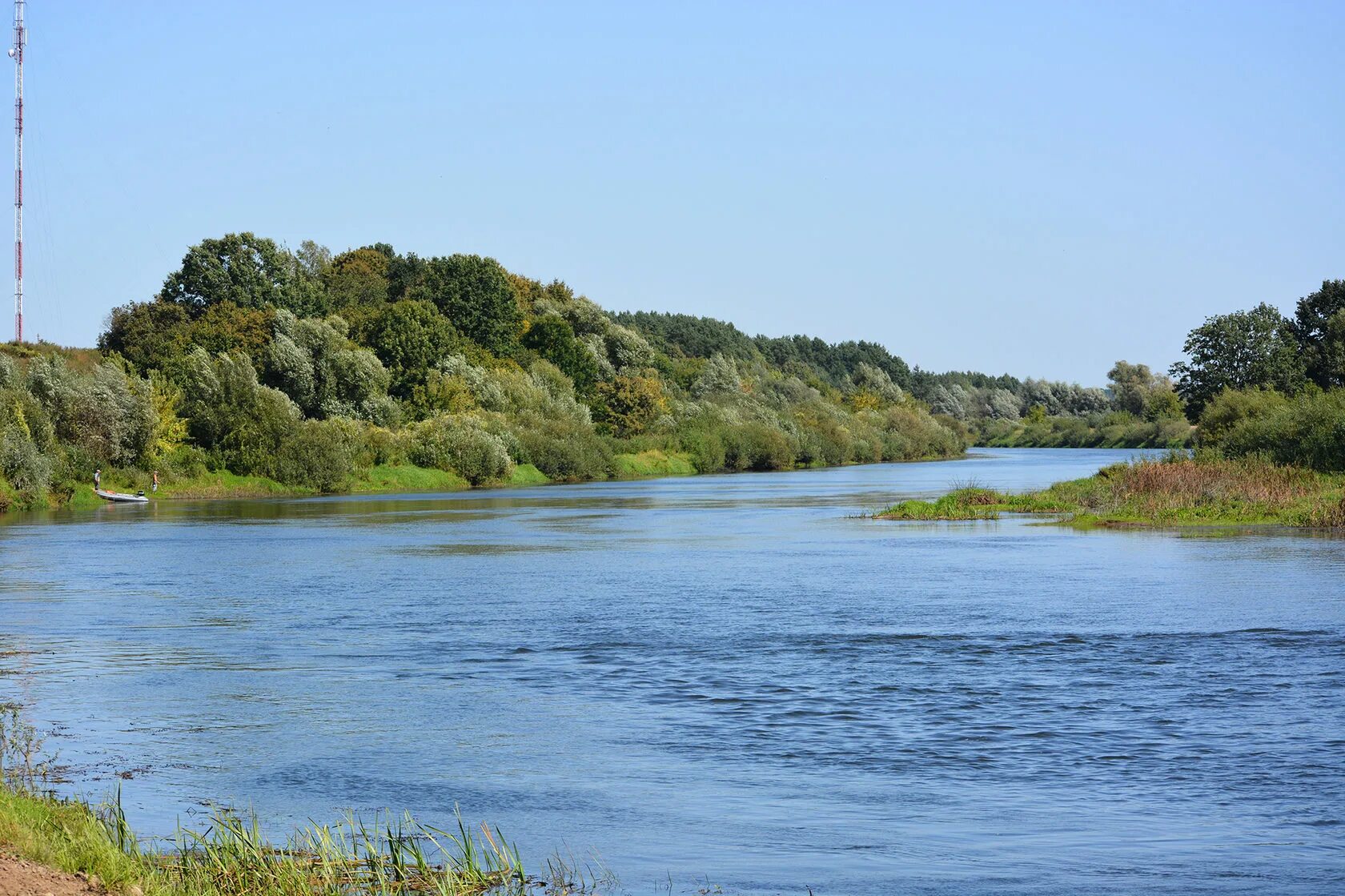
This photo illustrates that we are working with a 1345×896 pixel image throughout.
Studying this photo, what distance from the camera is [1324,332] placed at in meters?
84.1

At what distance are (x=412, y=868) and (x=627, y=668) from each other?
1077 cm

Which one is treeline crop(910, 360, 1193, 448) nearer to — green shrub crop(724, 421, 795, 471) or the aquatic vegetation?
green shrub crop(724, 421, 795, 471)

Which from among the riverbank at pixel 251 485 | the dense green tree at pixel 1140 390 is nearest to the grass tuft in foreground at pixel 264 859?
the riverbank at pixel 251 485

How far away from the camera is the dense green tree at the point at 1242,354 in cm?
7994

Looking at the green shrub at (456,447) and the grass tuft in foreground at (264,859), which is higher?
the green shrub at (456,447)

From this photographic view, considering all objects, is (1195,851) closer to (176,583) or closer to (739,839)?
(739,839)

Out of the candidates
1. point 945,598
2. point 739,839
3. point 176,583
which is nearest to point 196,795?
point 739,839

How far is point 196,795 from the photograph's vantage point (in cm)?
1391

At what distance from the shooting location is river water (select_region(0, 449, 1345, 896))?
12359 mm

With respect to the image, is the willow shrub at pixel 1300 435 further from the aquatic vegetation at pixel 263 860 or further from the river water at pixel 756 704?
the aquatic vegetation at pixel 263 860

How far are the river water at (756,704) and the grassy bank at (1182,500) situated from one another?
342 inches

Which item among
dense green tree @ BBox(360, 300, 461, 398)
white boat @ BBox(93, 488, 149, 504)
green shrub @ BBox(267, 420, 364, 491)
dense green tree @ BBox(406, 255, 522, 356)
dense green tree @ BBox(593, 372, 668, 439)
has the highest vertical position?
dense green tree @ BBox(406, 255, 522, 356)

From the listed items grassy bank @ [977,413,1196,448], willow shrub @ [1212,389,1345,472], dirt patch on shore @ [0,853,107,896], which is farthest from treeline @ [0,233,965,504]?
dirt patch on shore @ [0,853,107,896]

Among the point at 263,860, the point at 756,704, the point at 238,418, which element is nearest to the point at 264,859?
the point at 263,860
